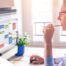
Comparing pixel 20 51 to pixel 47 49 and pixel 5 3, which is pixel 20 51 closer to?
pixel 5 3

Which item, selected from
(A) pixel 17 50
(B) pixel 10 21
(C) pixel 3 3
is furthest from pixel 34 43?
(C) pixel 3 3

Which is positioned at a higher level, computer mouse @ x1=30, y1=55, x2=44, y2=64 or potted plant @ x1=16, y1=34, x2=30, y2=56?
potted plant @ x1=16, y1=34, x2=30, y2=56

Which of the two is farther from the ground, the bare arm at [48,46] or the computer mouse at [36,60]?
the bare arm at [48,46]

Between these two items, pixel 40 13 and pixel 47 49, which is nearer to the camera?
pixel 47 49

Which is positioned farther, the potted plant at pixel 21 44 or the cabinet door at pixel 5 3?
the potted plant at pixel 21 44

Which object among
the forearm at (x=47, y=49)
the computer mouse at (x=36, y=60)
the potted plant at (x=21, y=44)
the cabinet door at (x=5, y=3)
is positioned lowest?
the computer mouse at (x=36, y=60)

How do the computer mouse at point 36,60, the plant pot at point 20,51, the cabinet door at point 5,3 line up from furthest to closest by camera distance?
the plant pot at point 20,51, the computer mouse at point 36,60, the cabinet door at point 5,3

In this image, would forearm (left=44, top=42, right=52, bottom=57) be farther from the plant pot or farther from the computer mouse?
the plant pot

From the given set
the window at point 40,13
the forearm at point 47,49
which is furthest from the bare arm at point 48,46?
the window at point 40,13

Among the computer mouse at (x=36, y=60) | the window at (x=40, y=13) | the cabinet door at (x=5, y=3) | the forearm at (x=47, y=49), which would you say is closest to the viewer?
the forearm at (x=47, y=49)

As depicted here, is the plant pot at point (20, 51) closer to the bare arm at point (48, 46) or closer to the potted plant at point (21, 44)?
the potted plant at point (21, 44)

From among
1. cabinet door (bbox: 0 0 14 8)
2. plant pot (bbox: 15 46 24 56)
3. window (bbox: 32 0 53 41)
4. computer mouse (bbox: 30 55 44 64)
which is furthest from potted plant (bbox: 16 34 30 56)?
window (bbox: 32 0 53 41)

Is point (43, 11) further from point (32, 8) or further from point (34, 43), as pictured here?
point (34, 43)

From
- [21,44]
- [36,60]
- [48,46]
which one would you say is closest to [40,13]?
[21,44]
